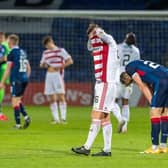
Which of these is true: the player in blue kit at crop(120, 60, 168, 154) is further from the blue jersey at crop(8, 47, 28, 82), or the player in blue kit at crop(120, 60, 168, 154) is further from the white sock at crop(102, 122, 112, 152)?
the blue jersey at crop(8, 47, 28, 82)

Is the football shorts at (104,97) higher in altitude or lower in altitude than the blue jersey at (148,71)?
lower

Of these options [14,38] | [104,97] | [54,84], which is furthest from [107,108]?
[54,84]

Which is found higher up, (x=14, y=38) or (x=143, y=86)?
(x=14, y=38)

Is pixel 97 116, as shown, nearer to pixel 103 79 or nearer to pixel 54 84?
pixel 103 79

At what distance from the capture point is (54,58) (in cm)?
2056

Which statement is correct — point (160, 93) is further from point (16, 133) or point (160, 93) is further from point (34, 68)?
point (34, 68)

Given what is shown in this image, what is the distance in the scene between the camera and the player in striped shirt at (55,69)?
20469 mm

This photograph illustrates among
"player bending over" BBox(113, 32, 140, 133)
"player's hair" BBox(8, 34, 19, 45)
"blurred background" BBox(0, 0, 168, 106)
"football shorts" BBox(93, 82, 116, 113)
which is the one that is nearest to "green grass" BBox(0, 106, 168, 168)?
"player bending over" BBox(113, 32, 140, 133)

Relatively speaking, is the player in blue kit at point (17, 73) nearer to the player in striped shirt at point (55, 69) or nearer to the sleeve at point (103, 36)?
the player in striped shirt at point (55, 69)

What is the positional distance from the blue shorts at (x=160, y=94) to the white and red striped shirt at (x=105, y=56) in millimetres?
829

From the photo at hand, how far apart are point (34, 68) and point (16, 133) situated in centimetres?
1251

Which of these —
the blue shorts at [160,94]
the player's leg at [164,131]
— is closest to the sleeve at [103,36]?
the blue shorts at [160,94]

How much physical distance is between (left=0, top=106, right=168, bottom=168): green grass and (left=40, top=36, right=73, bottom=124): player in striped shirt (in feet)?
1.49

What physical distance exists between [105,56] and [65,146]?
211 centimetres
